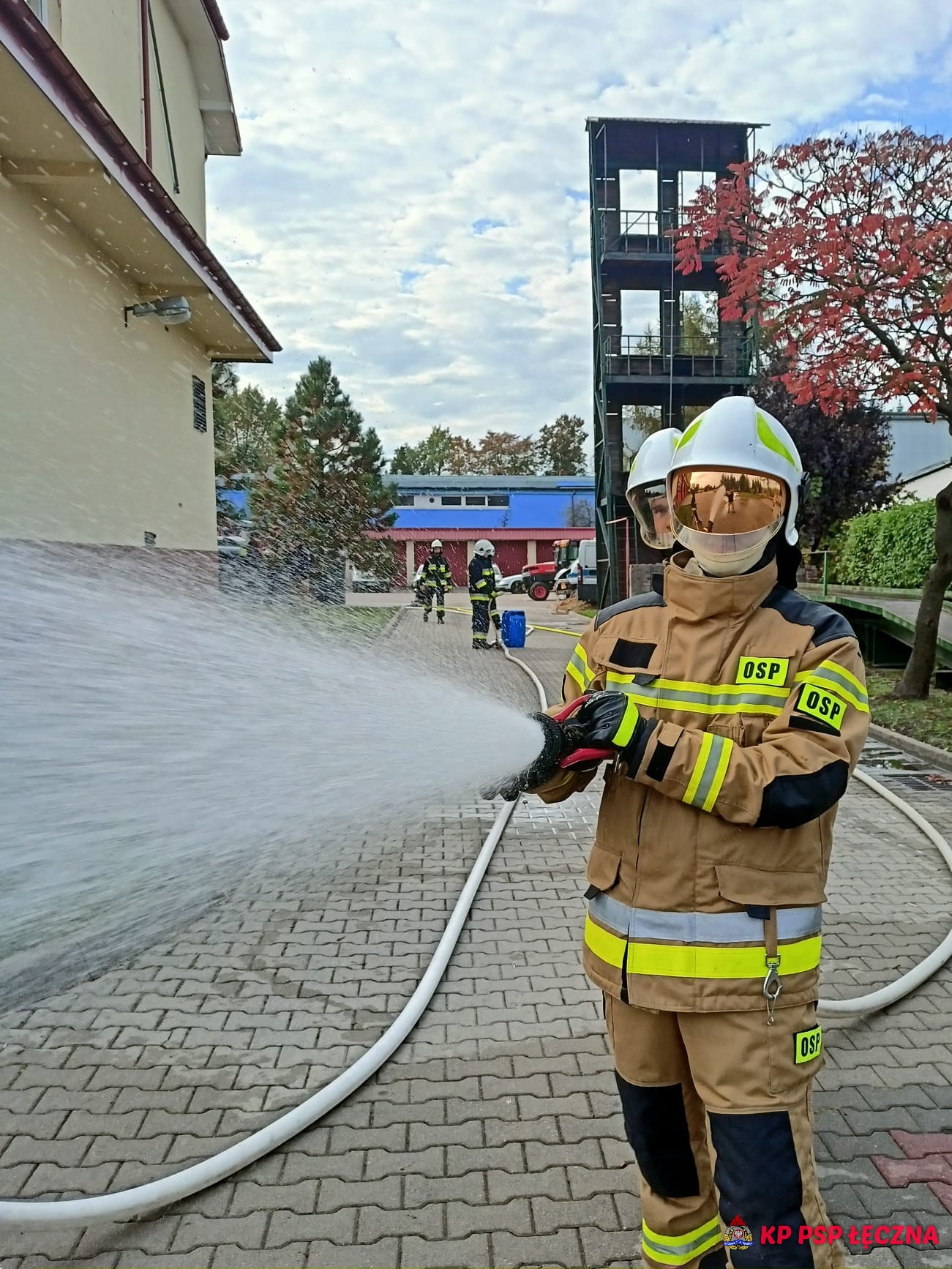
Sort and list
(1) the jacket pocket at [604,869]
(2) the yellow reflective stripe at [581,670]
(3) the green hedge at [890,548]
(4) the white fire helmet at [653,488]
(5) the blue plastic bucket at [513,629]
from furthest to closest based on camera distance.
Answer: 1. (3) the green hedge at [890,548]
2. (5) the blue plastic bucket at [513,629]
3. (4) the white fire helmet at [653,488]
4. (2) the yellow reflective stripe at [581,670]
5. (1) the jacket pocket at [604,869]

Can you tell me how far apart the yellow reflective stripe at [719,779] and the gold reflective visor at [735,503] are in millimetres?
509

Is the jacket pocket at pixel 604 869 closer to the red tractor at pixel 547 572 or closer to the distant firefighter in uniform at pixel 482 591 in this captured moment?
the distant firefighter in uniform at pixel 482 591

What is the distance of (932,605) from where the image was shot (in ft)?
33.5

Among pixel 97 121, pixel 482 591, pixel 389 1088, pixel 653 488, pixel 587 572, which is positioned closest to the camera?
pixel 389 1088

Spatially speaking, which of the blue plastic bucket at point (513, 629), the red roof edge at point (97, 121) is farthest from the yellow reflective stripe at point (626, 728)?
the blue plastic bucket at point (513, 629)

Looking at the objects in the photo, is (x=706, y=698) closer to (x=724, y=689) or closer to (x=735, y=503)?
(x=724, y=689)

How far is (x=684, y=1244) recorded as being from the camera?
2.09 meters

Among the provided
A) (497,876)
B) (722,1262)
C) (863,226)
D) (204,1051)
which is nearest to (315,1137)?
(204,1051)

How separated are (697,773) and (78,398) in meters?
8.03

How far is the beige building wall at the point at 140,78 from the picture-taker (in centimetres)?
849

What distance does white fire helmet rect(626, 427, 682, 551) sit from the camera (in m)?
3.51

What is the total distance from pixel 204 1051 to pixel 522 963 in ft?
4.92

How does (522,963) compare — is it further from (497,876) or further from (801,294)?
(801,294)

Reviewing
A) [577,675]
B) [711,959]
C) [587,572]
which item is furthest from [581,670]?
[587,572]
